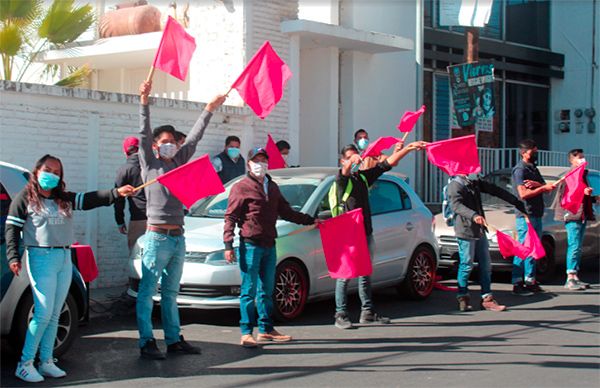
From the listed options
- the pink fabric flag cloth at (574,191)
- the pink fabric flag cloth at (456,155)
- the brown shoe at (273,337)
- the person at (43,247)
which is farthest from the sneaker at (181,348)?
the pink fabric flag cloth at (574,191)

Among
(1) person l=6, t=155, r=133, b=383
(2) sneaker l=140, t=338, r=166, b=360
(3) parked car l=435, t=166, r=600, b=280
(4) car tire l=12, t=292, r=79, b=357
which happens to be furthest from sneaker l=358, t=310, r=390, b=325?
(3) parked car l=435, t=166, r=600, b=280

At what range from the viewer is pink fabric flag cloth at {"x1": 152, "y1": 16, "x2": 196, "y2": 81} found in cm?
805

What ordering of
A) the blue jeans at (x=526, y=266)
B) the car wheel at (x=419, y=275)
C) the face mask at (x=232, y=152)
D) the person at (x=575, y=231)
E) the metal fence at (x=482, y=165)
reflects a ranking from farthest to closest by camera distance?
1. the metal fence at (x=482, y=165)
2. the face mask at (x=232, y=152)
3. the person at (x=575, y=231)
4. the blue jeans at (x=526, y=266)
5. the car wheel at (x=419, y=275)

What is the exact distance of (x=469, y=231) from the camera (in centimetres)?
1008

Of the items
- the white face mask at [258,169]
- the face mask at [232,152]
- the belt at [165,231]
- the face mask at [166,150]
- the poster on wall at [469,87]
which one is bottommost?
the belt at [165,231]

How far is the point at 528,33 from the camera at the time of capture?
22969 mm

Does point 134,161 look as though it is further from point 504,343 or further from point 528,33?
point 528,33

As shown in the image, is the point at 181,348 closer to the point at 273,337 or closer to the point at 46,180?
the point at 273,337

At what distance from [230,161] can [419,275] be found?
3572 millimetres

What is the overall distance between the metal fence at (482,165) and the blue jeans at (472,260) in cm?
776

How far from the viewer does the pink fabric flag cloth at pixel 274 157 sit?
45.4 ft

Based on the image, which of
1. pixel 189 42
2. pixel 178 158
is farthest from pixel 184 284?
pixel 189 42

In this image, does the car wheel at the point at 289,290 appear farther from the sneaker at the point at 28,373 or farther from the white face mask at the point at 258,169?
the sneaker at the point at 28,373

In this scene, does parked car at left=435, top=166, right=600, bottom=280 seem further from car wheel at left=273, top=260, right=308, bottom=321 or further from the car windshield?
car wheel at left=273, top=260, right=308, bottom=321
